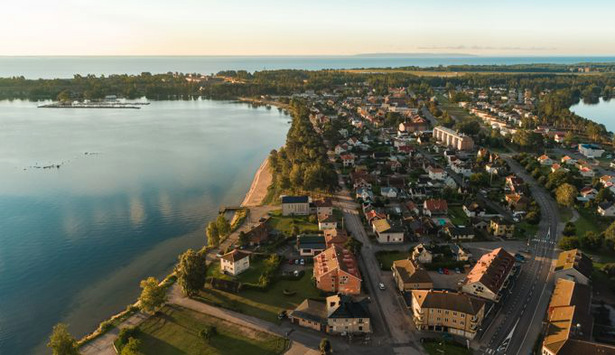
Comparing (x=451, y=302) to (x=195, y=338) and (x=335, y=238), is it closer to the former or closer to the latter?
(x=335, y=238)

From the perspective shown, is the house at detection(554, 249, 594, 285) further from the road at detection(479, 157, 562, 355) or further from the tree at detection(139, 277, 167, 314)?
the tree at detection(139, 277, 167, 314)

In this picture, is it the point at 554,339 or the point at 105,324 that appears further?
the point at 105,324

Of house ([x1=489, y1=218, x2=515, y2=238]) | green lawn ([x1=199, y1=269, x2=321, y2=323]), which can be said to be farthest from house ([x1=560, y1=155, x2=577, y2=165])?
green lawn ([x1=199, y1=269, x2=321, y2=323])

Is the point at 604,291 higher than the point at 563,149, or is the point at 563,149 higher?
the point at 563,149

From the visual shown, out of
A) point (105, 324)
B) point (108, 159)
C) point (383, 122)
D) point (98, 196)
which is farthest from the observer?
point (383, 122)

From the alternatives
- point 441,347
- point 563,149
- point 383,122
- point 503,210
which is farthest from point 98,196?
point 563,149

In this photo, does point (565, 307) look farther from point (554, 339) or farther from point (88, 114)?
point (88, 114)
